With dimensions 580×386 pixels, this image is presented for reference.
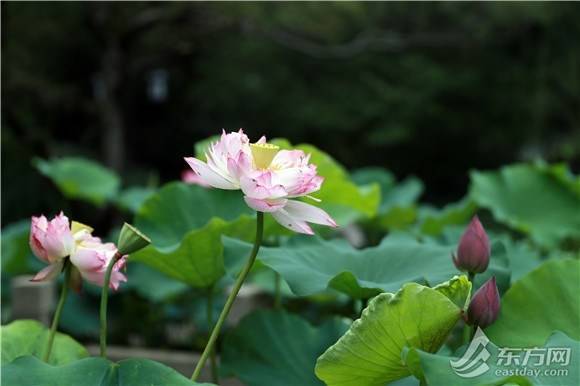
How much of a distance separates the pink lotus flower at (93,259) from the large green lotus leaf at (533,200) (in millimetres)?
1388

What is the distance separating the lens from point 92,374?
69 centimetres

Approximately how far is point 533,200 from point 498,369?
1580 mm

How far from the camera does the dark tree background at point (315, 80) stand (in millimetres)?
7719

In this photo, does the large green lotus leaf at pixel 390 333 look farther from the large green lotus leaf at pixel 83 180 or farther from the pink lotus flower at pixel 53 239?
the large green lotus leaf at pixel 83 180

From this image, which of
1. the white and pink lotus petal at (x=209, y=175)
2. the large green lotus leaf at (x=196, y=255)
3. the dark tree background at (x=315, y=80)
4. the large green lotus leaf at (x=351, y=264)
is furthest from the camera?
the dark tree background at (x=315, y=80)

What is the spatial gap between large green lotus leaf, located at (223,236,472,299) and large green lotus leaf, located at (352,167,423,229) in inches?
35.8

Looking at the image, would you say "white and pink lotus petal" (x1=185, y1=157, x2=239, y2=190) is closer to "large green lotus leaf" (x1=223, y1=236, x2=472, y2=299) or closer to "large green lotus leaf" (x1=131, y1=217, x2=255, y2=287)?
"large green lotus leaf" (x1=223, y1=236, x2=472, y2=299)

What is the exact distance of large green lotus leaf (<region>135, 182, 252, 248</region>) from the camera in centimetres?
129

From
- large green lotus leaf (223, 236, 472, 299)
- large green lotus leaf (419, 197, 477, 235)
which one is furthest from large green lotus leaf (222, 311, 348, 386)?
large green lotus leaf (419, 197, 477, 235)

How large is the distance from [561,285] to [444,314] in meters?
0.23

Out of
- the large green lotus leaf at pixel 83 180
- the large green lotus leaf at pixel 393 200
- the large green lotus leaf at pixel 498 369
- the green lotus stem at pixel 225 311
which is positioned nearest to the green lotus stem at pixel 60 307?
the green lotus stem at pixel 225 311

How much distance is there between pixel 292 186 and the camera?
0.69 m

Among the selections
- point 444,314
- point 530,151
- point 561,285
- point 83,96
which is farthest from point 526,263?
point 530,151

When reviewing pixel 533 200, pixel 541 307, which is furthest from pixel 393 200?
pixel 541 307
